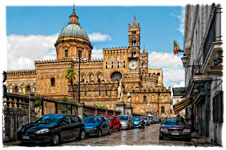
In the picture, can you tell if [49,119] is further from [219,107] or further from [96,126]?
[219,107]

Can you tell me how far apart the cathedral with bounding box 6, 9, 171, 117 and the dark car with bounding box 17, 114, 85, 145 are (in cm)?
5743

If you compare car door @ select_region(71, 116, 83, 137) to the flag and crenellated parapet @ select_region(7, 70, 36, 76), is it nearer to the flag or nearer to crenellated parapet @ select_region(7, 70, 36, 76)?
the flag

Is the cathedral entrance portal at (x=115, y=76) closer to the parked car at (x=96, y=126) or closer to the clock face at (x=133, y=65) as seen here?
the clock face at (x=133, y=65)

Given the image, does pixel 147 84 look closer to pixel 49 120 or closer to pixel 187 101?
pixel 187 101

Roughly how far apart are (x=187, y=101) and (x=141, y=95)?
162 ft

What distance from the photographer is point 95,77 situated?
260ft

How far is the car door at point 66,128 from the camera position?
12349 mm

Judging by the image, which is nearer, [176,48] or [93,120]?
[93,120]

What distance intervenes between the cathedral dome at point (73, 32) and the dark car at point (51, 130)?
7365 cm

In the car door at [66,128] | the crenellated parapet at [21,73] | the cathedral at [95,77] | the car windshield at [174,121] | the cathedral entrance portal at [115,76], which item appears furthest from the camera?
the crenellated parapet at [21,73]

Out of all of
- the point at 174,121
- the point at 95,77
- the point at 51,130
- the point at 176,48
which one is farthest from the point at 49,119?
the point at 95,77

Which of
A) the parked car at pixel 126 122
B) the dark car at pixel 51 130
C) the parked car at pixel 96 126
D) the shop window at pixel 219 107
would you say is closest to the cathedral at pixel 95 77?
the parked car at pixel 126 122

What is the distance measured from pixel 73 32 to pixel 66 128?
75.1 m

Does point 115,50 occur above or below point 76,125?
above
